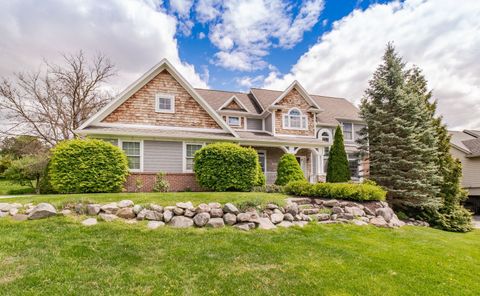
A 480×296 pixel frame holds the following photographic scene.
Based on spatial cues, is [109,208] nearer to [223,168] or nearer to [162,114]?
[223,168]

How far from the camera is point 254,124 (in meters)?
20.2

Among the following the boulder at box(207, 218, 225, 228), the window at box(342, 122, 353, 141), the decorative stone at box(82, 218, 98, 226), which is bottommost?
the boulder at box(207, 218, 225, 228)

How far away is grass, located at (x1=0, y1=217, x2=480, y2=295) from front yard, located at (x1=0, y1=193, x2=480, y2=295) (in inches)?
0.7

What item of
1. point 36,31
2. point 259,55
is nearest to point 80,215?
point 259,55

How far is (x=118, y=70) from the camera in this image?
2566cm

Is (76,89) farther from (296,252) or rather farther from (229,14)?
(296,252)

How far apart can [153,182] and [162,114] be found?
12.8 ft

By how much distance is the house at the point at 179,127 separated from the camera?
13344 millimetres

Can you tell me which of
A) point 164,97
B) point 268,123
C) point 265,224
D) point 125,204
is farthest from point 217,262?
point 268,123

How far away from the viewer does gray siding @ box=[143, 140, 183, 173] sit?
44.4 feet

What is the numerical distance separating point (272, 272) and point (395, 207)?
12.5m

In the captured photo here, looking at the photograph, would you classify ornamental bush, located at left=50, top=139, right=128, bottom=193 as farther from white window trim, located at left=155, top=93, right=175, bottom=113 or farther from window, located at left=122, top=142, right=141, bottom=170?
white window trim, located at left=155, top=93, right=175, bottom=113

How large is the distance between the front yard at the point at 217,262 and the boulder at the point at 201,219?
0.28 metres

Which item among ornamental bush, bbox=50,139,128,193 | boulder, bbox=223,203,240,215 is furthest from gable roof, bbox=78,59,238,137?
boulder, bbox=223,203,240,215
